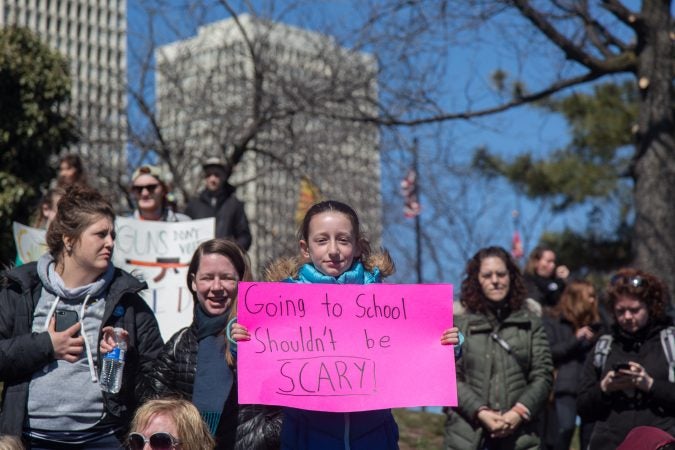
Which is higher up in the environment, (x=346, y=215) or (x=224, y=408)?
(x=346, y=215)

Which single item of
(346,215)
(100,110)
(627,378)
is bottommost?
(627,378)

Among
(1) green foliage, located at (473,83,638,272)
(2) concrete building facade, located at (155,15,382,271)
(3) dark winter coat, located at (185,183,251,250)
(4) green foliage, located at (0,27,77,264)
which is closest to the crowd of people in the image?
(3) dark winter coat, located at (185,183,251,250)

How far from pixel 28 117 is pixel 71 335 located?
30.4 feet

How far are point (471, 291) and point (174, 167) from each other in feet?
29.0

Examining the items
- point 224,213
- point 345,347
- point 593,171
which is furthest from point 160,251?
point 593,171

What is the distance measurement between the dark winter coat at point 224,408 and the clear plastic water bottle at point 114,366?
0.58 ft

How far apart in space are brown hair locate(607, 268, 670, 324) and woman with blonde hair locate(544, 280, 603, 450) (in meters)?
2.41

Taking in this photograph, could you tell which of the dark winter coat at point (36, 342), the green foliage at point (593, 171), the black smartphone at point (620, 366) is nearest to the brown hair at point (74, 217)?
the dark winter coat at point (36, 342)

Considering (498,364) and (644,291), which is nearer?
(644,291)

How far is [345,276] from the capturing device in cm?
493

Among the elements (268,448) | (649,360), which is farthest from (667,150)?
(268,448)

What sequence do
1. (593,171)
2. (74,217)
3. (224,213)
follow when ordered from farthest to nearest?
(593,171) < (224,213) < (74,217)

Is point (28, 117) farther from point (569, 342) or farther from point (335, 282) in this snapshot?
point (335, 282)

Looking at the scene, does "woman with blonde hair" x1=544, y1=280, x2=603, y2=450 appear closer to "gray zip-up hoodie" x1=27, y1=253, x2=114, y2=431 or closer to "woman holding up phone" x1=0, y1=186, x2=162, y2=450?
"woman holding up phone" x1=0, y1=186, x2=162, y2=450
